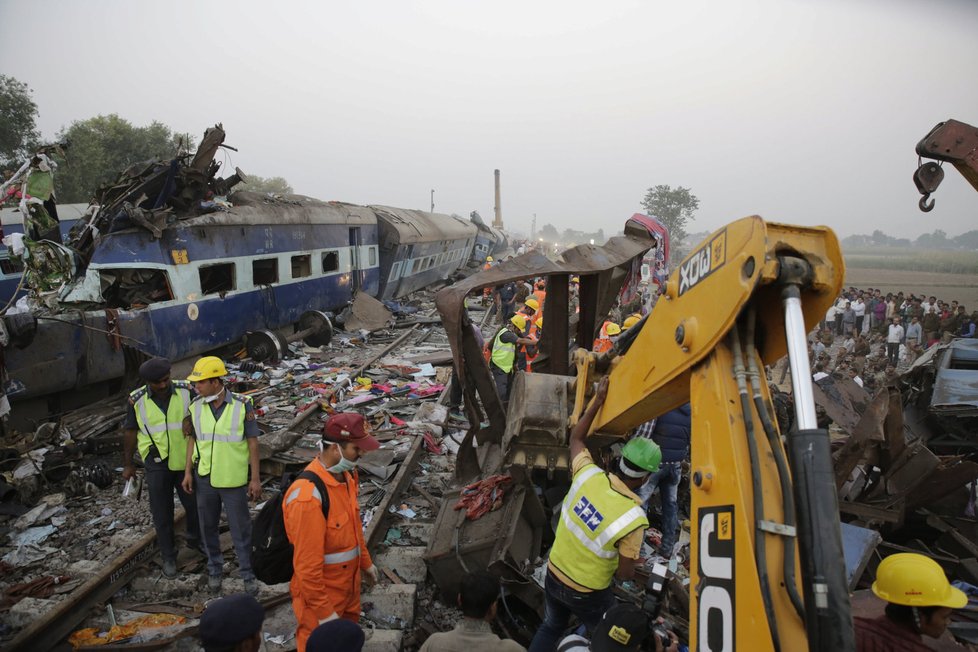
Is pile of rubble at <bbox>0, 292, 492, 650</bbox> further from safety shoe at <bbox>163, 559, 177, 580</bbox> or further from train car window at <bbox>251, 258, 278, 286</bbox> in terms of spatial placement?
train car window at <bbox>251, 258, 278, 286</bbox>

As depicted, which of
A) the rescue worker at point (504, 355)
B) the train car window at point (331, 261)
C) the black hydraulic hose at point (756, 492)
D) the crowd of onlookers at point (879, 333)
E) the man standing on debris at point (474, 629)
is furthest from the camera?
the train car window at point (331, 261)

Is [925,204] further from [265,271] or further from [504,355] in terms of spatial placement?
[265,271]

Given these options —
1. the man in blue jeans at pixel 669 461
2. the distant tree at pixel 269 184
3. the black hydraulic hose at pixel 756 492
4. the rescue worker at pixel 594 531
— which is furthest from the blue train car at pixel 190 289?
the distant tree at pixel 269 184

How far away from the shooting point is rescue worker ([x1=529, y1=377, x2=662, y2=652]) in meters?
2.74

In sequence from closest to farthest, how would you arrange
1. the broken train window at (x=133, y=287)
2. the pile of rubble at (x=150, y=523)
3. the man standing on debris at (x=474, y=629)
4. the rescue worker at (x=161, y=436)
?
the man standing on debris at (x=474, y=629)
the pile of rubble at (x=150, y=523)
the rescue worker at (x=161, y=436)
the broken train window at (x=133, y=287)

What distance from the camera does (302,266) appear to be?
13.0 metres

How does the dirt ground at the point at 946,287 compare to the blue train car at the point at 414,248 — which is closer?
the blue train car at the point at 414,248

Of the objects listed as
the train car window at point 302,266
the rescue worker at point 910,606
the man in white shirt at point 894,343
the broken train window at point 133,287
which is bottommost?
the man in white shirt at point 894,343

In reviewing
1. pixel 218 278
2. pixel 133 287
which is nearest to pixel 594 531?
pixel 133 287

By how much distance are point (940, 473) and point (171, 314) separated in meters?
9.98

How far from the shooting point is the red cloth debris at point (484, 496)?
4.32m

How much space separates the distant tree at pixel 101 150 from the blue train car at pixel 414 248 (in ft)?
43.4

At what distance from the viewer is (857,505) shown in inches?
179

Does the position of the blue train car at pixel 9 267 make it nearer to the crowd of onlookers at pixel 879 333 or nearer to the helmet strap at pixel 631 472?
the helmet strap at pixel 631 472
